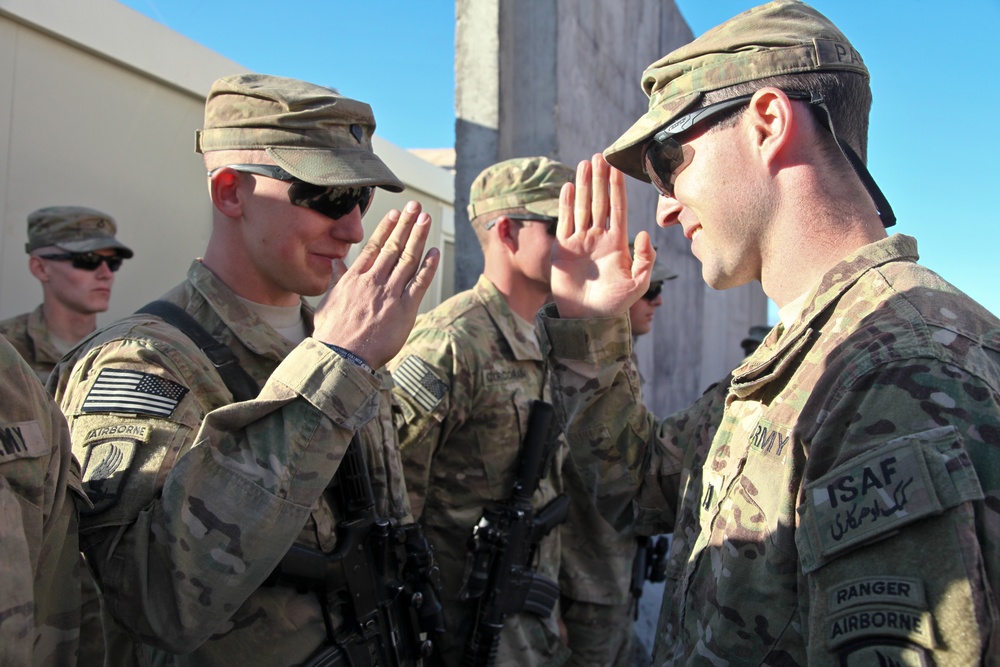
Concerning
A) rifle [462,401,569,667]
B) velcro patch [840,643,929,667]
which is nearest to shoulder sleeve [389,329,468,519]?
rifle [462,401,569,667]

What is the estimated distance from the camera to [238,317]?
2.07 m

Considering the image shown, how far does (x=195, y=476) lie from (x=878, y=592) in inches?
48.4

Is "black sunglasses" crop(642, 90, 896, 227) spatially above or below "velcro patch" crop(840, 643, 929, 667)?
above

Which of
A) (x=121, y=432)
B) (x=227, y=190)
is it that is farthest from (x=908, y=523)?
(x=227, y=190)

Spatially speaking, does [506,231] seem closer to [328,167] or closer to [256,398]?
[328,167]

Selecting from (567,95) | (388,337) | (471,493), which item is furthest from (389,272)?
(567,95)

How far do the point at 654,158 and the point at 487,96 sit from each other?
2813 mm

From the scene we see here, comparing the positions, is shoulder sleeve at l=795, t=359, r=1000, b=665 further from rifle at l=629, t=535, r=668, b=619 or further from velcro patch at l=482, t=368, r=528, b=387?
rifle at l=629, t=535, r=668, b=619

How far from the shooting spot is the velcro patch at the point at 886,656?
1045 millimetres

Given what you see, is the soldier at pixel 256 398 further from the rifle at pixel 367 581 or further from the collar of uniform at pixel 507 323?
the collar of uniform at pixel 507 323

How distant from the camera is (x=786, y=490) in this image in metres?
1.36

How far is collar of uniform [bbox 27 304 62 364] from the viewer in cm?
439

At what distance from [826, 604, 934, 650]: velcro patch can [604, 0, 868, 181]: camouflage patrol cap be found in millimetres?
1051

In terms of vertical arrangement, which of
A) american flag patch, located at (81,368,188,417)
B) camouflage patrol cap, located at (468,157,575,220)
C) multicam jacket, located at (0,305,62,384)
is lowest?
american flag patch, located at (81,368,188,417)
